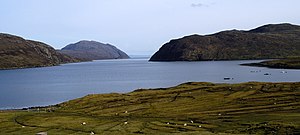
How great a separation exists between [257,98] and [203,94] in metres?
17.9

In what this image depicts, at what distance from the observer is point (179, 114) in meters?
82.4

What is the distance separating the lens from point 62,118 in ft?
267

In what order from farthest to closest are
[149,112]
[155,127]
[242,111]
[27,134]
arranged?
1. [149,112]
2. [242,111]
3. [155,127]
4. [27,134]

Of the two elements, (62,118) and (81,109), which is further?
(81,109)

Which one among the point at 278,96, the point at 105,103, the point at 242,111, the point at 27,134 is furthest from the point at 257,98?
the point at 27,134

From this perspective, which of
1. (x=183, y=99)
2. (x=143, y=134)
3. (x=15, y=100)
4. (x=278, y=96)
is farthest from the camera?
(x=15, y=100)

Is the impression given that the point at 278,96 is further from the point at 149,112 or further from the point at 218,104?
the point at 149,112

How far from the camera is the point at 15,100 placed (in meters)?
146

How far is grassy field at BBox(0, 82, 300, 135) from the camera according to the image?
59406 millimetres

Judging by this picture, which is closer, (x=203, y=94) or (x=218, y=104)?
(x=218, y=104)

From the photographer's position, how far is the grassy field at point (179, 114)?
59.4m

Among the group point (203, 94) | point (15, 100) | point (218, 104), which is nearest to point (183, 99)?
point (203, 94)

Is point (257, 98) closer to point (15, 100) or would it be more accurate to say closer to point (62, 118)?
point (62, 118)

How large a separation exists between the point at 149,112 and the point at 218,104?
1697 cm
